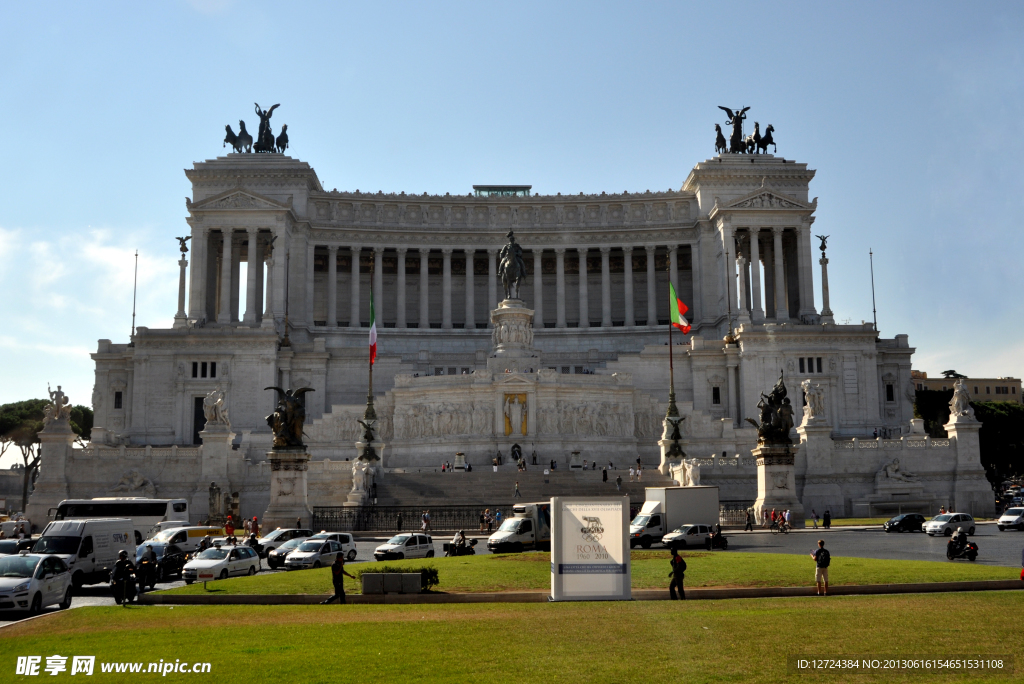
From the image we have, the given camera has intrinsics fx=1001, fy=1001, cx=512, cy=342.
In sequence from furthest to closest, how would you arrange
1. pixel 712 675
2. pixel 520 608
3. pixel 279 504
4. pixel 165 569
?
pixel 279 504, pixel 165 569, pixel 520 608, pixel 712 675

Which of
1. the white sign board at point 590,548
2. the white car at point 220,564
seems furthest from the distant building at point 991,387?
the white sign board at point 590,548

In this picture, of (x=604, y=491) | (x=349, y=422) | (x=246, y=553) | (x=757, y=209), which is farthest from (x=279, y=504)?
(x=757, y=209)

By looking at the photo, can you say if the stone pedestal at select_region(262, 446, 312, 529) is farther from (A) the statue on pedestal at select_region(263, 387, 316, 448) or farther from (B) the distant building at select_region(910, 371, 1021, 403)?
(B) the distant building at select_region(910, 371, 1021, 403)

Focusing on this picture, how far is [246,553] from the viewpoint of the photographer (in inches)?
1416

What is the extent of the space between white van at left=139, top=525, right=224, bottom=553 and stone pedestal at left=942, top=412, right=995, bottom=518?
4464cm

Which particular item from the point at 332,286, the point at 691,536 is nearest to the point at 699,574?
the point at 691,536

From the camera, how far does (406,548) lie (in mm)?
39375

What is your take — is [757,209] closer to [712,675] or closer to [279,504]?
[279,504]

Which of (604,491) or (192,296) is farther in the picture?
(192,296)

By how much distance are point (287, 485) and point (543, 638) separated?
34.1m

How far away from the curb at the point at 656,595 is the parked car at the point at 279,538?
1471cm

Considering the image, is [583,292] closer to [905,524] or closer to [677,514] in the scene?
[905,524]

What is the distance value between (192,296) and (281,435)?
165 ft

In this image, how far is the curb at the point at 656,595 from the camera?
2612 cm
